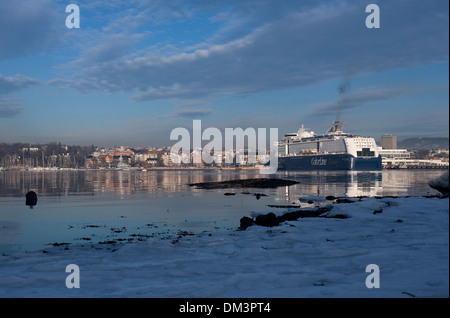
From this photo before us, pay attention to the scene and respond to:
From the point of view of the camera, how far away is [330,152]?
499 ft

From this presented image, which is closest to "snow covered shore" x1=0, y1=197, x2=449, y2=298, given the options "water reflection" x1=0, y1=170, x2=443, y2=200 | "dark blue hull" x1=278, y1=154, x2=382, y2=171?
"water reflection" x1=0, y1=170, x2=443, y2=200

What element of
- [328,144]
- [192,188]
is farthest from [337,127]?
[192,188]

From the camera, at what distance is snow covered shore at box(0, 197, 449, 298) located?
7.67 metres

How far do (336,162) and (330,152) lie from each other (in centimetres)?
742

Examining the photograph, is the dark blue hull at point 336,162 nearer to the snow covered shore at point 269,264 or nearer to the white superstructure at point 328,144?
the white superstructure at point 328,144

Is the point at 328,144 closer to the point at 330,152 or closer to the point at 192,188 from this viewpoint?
the point at 330,152

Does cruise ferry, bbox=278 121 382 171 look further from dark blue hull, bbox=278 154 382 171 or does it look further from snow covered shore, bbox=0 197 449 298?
snow covered shore, bbox=0 197 449 298

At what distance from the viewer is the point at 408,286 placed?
7262 mm

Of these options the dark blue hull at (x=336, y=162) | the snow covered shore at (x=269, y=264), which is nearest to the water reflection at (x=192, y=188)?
the snow covered shore at (x=269, y=264)

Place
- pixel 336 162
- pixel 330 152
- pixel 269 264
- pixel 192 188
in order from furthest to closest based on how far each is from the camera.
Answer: pixel 330 152 < pixel 336 162 < pixel 192 188 < pixel 269 264

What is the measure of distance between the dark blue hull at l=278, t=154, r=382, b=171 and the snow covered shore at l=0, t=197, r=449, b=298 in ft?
429

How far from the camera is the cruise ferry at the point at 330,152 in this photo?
143 meters
